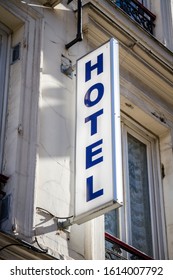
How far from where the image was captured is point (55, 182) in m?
9.56

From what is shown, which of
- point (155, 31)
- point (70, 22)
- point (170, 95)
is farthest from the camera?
point (155, 31)

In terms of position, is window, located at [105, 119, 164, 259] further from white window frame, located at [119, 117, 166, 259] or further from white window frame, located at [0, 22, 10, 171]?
white window frame, located at [0, 22, 10, 171]

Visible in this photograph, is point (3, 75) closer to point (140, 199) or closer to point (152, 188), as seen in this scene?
point (140, 199)

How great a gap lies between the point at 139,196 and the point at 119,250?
112 cm

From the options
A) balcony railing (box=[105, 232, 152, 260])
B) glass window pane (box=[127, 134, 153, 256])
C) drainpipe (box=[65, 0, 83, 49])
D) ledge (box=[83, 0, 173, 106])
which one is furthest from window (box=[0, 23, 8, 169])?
glass window pane (box=[127, 134, 153, 256])

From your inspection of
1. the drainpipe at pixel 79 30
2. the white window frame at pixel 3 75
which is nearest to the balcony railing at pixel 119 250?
the white window frame at pixel 3 75

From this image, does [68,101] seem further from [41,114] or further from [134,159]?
[134,159]

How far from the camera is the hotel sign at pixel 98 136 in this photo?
8.94 metres

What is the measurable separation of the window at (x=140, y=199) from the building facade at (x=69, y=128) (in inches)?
0.5

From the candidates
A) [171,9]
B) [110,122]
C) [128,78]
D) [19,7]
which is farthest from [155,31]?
[110,122]

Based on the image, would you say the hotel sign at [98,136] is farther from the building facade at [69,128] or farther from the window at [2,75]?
the window at [2,75]

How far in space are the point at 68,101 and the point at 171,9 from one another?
151 inches

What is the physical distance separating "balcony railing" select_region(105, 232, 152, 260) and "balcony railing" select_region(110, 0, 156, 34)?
3.71 metres

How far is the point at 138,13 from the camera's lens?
13.1 m
